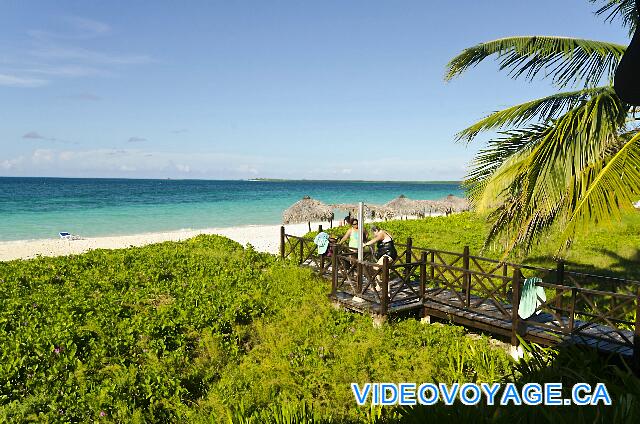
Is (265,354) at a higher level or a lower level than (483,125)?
lower

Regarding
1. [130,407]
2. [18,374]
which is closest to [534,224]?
[130,407]

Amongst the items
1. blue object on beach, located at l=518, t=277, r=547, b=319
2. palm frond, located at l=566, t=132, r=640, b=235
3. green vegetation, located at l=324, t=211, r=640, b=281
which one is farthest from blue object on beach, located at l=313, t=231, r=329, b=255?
palm frond, located at l=566, t=132, r=640, b=235

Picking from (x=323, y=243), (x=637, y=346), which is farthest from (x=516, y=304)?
(x=323, y=243)

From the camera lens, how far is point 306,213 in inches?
1196

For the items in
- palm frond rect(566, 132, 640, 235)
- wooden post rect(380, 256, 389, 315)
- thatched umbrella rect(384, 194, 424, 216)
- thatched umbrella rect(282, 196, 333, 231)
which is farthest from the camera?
thatched umbrella rect(384, 194, 424, 216)

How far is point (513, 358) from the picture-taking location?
8.38 meters

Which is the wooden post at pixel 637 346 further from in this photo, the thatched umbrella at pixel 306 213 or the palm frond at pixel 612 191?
the thatched umbrella at pixel 306 213

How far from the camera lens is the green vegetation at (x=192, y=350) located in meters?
6.75

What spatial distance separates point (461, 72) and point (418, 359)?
17.7 ft

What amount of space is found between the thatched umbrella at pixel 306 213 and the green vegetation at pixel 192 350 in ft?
59.0

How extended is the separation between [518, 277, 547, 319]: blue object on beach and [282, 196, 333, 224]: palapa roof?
2226cm

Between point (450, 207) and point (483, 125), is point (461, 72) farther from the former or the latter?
point (450, 207)

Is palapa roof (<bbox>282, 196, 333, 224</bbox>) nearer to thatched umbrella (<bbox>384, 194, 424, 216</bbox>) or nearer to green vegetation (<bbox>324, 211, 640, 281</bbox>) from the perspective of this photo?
green vegetation (<bbox>324, 211, 640, 281</bbox>)

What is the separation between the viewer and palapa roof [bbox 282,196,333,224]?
3039cm
